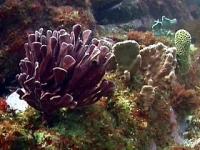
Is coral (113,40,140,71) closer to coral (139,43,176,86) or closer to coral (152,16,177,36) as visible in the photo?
coral (139,43,176,86)

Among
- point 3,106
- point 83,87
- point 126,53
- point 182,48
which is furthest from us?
point 182,48

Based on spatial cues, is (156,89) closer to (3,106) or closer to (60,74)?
(60,74)

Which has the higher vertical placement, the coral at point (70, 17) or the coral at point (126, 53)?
the coral at point (70, 17)

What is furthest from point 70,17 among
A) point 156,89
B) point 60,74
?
point 60,74

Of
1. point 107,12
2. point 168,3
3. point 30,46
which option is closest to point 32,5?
point 30,46

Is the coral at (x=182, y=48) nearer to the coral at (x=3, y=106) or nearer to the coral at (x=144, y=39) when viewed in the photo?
the coral at (x=144, y=39)

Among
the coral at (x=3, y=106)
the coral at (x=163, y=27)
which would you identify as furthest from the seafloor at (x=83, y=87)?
the coral at (x=163, y=27)
